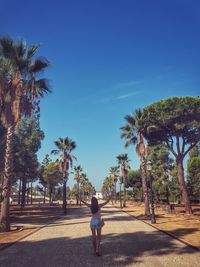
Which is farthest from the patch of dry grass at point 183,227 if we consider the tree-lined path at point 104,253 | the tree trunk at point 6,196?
the tree trunk at point 6,196

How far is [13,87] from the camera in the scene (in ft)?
59.2

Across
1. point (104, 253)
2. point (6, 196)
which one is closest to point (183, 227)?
point (104, 253)

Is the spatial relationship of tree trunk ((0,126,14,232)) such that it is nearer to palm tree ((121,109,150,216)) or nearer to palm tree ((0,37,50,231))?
palm tree ((0,37,50,231))

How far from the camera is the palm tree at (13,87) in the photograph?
686 inches

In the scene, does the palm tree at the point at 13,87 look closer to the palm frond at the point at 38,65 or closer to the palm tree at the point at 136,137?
the palm frond at the point at 38,65

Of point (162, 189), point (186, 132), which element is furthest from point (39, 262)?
point (162, 189)

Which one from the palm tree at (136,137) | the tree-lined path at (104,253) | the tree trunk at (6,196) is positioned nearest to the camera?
the tree-lined path at (104,253)

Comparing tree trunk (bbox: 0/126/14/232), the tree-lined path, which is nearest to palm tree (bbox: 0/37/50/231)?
tree trunk (bbox: 0/126/14/232)

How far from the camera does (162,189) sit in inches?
2384

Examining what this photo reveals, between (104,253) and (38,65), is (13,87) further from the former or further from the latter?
(104,253)

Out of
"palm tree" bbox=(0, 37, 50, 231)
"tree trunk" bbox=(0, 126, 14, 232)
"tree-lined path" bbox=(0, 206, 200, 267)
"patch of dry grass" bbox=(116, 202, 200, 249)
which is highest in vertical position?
"palm tree" bbox=(0, 37, 50, 231)

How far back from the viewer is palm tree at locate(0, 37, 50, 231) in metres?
17.4

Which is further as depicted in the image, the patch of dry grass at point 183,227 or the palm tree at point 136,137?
the palm tree at point 136,137

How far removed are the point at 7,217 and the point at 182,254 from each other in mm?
11162
